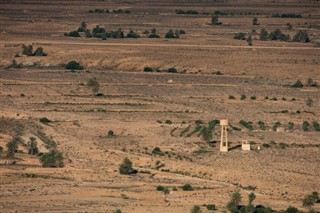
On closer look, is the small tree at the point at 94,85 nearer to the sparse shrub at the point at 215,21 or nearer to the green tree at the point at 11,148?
the green tree at the point at 11,148

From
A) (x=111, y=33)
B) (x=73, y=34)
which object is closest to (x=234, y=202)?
(x=111, y=33)

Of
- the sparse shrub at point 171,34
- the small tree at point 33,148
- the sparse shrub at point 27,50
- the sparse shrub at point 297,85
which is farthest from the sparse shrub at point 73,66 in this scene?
the small tree at point 33,148

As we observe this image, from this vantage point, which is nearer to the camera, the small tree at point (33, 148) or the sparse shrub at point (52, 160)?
the sparse shrub at point (52, 160)

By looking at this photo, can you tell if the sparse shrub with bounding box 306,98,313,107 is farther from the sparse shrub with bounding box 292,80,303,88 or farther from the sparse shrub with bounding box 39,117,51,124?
the sparse shrub with bounding box 39,117,51,124

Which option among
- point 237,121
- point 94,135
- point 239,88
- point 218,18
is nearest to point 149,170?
point 94,135

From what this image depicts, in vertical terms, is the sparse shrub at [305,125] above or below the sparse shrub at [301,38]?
below

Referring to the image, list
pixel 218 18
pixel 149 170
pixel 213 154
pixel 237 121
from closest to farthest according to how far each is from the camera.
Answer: pixel 149 170 < pixel 213 154 < pixel 237 121 < pixel 218 18

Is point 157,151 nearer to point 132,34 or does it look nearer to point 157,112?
point 157,112

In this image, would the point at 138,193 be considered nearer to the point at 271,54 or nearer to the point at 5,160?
the point at 5,160
